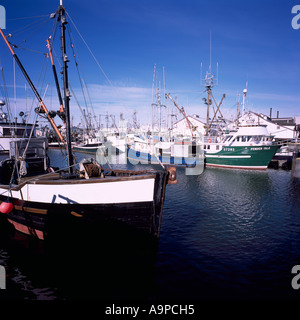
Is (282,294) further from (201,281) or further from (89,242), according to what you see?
(89,242)

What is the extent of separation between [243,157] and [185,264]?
103 ft

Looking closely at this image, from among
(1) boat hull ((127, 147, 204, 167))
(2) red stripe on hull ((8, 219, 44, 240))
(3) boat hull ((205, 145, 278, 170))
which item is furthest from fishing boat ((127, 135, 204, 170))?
(2) red stripe on hull ((8, 219, 44, 240))

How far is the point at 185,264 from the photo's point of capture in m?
10.5

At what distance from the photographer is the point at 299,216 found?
54.0ft

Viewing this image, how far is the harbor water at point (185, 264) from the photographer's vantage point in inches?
339

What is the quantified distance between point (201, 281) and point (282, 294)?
3.23 m

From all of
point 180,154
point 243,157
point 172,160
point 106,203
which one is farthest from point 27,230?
point 243,157

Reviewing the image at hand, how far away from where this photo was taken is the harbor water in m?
8.62

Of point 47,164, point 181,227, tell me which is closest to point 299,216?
point 181,227

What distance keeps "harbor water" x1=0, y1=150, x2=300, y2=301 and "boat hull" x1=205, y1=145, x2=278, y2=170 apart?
69.1ft

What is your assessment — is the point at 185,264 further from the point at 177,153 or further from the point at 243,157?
the point at 177,153

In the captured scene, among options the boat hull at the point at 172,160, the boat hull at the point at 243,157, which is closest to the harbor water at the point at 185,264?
the boat hull at the point at 243,157

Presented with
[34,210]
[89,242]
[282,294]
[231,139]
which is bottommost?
[282,294]

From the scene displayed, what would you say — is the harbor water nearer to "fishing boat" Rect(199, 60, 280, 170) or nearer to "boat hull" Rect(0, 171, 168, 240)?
"boat hull" Rect(0, 171, 168, 240)
